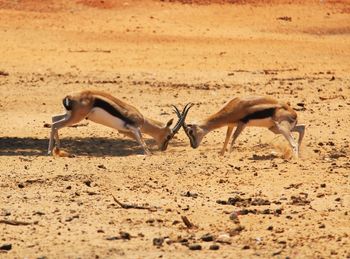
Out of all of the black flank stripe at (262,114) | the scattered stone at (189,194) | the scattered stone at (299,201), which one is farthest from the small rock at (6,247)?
the black flank stripe at (262,114)

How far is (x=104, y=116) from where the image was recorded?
1672 cm

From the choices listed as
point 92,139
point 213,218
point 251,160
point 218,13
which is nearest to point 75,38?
point 218,13

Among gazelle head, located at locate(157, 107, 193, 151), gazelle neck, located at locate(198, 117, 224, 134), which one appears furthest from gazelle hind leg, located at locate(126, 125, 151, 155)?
gazelle neck, located at locate(198, 117, 224, 134)

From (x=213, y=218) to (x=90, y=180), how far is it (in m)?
2.06

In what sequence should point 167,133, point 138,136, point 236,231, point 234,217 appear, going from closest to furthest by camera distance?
point 236,231 → point 234,217 → point 138,136 → point 167,133

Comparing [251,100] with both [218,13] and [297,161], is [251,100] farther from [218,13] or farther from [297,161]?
[218,13]

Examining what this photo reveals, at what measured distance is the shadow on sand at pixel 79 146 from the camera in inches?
640

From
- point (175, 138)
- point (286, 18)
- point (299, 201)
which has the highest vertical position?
point (299, 201)

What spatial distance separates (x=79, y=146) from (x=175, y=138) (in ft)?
6.46

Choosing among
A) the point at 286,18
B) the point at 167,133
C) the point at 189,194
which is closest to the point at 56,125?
the point at 167,133

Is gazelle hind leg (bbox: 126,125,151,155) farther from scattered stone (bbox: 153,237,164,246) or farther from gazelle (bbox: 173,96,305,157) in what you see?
scattered stone (bbox: 153,237,164,246)

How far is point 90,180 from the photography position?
13180 mm

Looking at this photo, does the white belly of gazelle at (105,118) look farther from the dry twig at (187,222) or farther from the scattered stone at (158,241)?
the scattered stone at (158,241)

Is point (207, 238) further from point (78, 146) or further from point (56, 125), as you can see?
point (78, 146)
